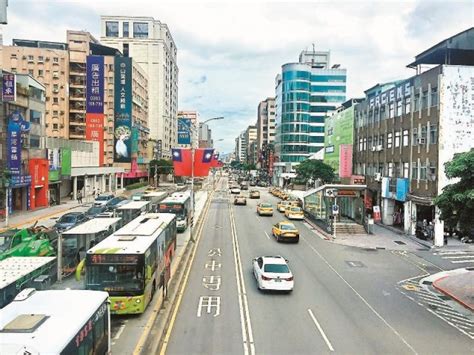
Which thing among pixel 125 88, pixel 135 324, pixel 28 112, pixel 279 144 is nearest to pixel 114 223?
pixel 135 324

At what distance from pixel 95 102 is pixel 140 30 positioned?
82927 mm

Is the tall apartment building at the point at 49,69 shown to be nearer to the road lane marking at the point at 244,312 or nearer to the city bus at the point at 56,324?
the road lane marking at the point at 244,312

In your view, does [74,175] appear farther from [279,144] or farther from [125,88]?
[279,144]

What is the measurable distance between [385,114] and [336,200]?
12136 mm

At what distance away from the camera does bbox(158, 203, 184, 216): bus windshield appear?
125 ft

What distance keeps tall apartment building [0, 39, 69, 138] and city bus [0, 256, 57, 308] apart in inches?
3104

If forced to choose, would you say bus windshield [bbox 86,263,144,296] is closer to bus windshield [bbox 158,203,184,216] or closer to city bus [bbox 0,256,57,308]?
city bus [bbox 0,256,57,308]

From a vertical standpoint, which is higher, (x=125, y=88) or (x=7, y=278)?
(x=125, y=88)

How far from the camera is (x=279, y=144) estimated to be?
466 ft

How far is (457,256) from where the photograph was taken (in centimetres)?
3225

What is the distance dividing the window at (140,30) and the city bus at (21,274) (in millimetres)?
135608

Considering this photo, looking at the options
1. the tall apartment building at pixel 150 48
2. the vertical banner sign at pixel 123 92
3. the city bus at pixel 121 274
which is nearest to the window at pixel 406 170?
the city bus at pixel 121 274

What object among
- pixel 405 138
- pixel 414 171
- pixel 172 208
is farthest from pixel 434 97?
pixel 172 208

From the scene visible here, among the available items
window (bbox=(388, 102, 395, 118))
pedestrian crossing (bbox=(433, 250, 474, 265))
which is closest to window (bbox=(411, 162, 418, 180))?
window (bbox=(388, 102, 395, 118))
